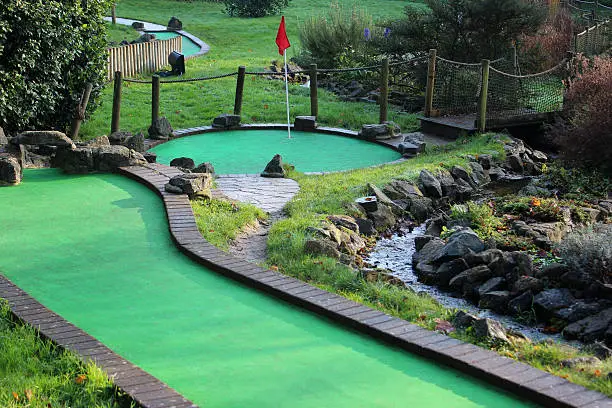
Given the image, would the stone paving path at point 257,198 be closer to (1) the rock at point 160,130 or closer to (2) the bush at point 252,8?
(1) the rock at point 160,130

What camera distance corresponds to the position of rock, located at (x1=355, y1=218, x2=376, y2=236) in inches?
352

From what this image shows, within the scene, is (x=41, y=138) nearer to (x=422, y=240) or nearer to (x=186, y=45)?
(x=422, y=240)

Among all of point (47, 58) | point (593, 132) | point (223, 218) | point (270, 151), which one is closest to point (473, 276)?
point (223, 218)

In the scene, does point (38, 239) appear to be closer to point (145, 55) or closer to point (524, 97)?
point (524, 97)

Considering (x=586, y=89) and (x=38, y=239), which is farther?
(x=586, y=89)

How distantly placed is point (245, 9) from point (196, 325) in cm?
2891

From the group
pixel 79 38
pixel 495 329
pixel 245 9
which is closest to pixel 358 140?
pixel 79 38

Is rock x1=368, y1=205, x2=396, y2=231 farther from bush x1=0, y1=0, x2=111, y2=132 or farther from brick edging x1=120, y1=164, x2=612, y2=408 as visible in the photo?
bush x1=0, y1=0, x2=111, y2=132

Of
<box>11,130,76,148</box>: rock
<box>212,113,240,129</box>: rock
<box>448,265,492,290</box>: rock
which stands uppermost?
<box>11,130,76,148</box>: rock

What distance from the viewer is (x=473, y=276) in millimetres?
7500

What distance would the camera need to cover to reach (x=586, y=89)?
12.9 meters

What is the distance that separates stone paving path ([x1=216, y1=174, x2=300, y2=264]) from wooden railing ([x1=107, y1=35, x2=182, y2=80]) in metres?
8.15

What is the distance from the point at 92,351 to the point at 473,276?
3.72 metres

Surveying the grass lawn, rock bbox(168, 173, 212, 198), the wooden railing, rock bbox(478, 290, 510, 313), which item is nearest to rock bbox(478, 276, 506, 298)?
rock bbox(478, 290, 510, 313)
